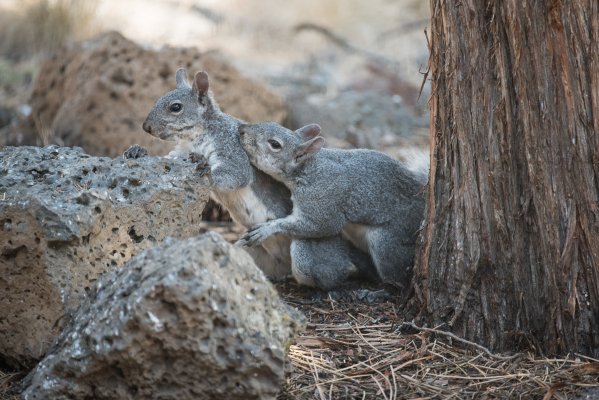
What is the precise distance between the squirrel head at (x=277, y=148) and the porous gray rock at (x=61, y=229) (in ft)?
4.02

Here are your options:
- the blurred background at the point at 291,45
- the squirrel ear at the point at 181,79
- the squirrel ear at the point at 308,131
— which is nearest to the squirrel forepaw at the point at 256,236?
the squirrel ear at the point at 308,131

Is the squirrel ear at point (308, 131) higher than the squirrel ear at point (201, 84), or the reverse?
the squirrel ear at point (201, 84)

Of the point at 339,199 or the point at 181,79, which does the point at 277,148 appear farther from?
the point at 181,79

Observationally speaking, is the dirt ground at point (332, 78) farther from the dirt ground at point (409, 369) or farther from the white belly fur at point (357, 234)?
the white belly fur at point (357, 234)

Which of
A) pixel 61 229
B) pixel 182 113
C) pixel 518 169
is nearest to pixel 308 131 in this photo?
pixel 182 113

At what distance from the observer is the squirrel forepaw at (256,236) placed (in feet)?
20.1

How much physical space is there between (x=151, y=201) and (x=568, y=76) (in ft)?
8.01

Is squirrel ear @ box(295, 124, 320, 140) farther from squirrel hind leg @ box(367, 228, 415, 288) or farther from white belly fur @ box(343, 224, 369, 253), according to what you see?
squirrel hind leg @ box(367, 228, 415, 288)

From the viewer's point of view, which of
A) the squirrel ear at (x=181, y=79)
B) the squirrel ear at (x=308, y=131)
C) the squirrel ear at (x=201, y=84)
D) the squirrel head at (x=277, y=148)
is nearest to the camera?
the squirrel head at (x=277, y=148)

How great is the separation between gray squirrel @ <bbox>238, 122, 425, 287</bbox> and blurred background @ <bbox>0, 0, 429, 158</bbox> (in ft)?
14.2

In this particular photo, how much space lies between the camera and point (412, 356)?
4863 mm

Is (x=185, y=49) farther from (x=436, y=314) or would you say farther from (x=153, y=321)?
(x=153, y=321)

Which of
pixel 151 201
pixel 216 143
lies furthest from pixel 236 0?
pixel 151 201

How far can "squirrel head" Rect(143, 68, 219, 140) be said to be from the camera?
253 inches
